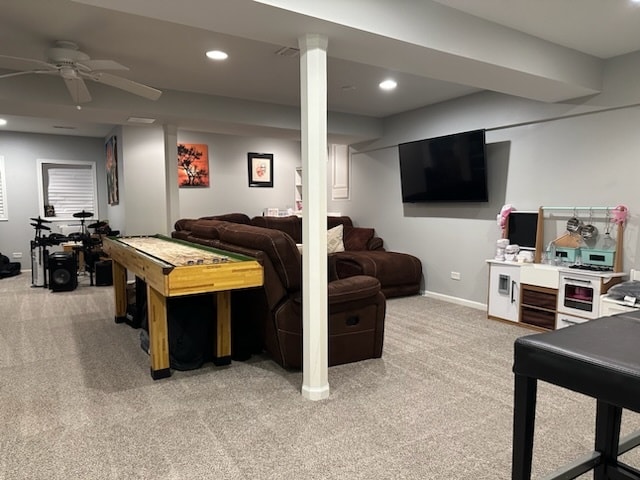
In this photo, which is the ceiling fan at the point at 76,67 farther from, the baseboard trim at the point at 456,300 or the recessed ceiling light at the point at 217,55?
the baseboard trim at the point at 456,300

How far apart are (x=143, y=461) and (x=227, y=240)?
182cm

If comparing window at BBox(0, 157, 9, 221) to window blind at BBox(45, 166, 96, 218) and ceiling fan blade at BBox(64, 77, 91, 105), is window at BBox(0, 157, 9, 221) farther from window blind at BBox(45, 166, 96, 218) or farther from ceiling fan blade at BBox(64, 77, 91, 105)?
ceiling fan blade at BBox(64, 77, 91, 105)

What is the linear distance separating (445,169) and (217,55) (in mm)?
2967

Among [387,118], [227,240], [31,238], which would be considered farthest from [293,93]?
[31,238]

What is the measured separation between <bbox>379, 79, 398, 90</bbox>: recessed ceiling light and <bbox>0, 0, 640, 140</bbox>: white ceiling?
0.28ft

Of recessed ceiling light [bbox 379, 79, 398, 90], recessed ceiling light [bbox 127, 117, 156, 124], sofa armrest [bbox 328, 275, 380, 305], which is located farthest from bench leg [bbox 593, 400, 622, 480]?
recessed ceiling light [bbox 127, 117, 156, 124]

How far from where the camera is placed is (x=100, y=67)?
309 cm

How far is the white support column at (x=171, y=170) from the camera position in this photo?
5.26 m

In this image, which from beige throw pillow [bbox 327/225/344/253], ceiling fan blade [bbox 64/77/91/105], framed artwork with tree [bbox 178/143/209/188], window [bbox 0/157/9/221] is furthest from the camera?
window [bbox 0/157/9/221]

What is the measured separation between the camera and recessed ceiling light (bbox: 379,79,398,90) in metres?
4.42

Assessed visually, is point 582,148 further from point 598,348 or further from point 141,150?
point 141,150

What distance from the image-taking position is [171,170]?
5.30 meters

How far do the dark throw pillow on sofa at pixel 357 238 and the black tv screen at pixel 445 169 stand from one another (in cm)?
87

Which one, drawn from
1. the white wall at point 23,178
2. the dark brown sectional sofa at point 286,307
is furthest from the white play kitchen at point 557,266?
the white wall at point 23,178
